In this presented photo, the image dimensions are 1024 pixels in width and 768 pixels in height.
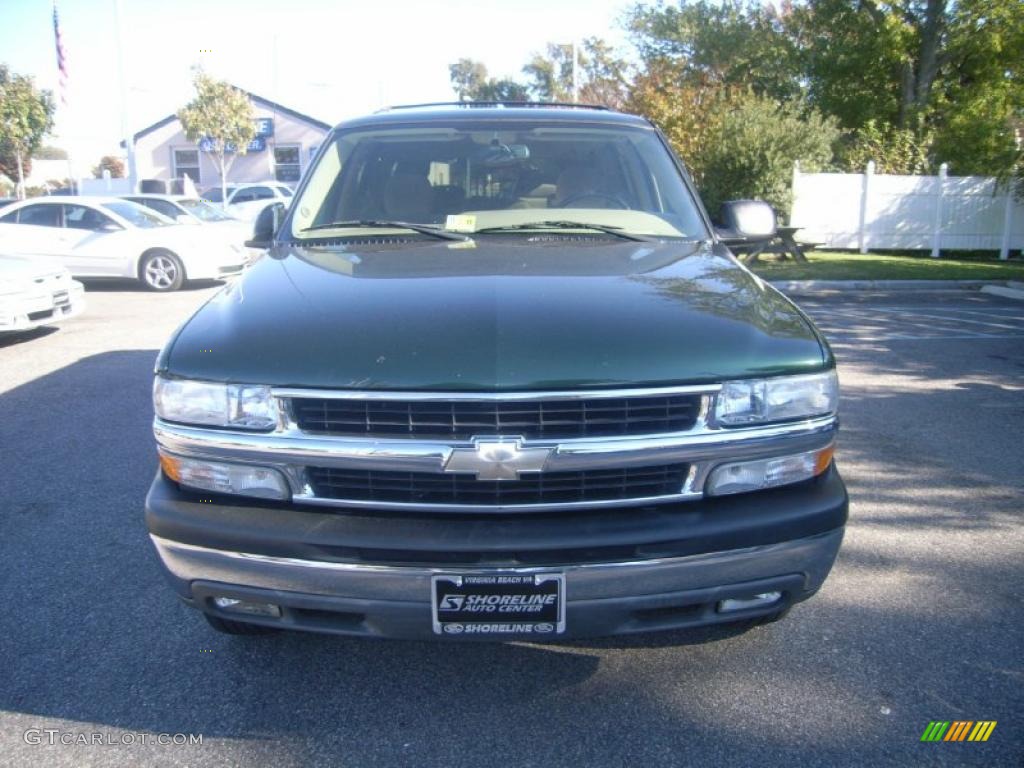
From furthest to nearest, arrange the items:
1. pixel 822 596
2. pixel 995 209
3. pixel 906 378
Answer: pixel 995 209, pixel 906 378, pixel 822 596

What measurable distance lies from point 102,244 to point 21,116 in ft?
72.3

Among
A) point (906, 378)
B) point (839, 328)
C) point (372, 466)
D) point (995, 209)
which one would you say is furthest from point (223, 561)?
point (995, 209)

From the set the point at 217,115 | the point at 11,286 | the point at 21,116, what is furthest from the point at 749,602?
the point at 217,115

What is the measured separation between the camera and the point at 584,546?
7.38 feet

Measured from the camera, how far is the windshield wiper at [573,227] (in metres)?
3.51

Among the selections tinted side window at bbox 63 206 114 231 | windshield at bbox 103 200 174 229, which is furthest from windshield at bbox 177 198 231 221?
tinted side window at bbox 63 206 114 231

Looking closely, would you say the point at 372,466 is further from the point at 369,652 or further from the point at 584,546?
the point at 369,652

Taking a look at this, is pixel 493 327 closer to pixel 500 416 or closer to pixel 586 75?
pixel 500 416

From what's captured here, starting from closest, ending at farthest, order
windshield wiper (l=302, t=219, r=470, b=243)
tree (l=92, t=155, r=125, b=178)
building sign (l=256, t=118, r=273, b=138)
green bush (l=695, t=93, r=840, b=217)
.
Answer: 1. windshield wiper (l=302, t=219, r=470, b=243)
2. green bush (l=695, t=93, r=840, b=217)
3. building sign (l=256, t=118, r=273, b=138)
4. tree (l=92, t=155, r=125, b=178)

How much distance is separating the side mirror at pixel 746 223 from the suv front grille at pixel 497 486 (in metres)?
1.91

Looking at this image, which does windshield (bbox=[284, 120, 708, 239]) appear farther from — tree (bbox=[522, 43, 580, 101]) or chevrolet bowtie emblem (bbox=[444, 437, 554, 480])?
tree (bbox=[522, 43, 580, 101])

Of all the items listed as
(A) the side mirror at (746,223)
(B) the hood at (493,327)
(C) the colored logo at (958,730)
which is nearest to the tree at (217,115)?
(A) the side mirror at (746,223)

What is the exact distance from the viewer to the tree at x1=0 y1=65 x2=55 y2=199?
3003 centimetres

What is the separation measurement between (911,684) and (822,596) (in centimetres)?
63
